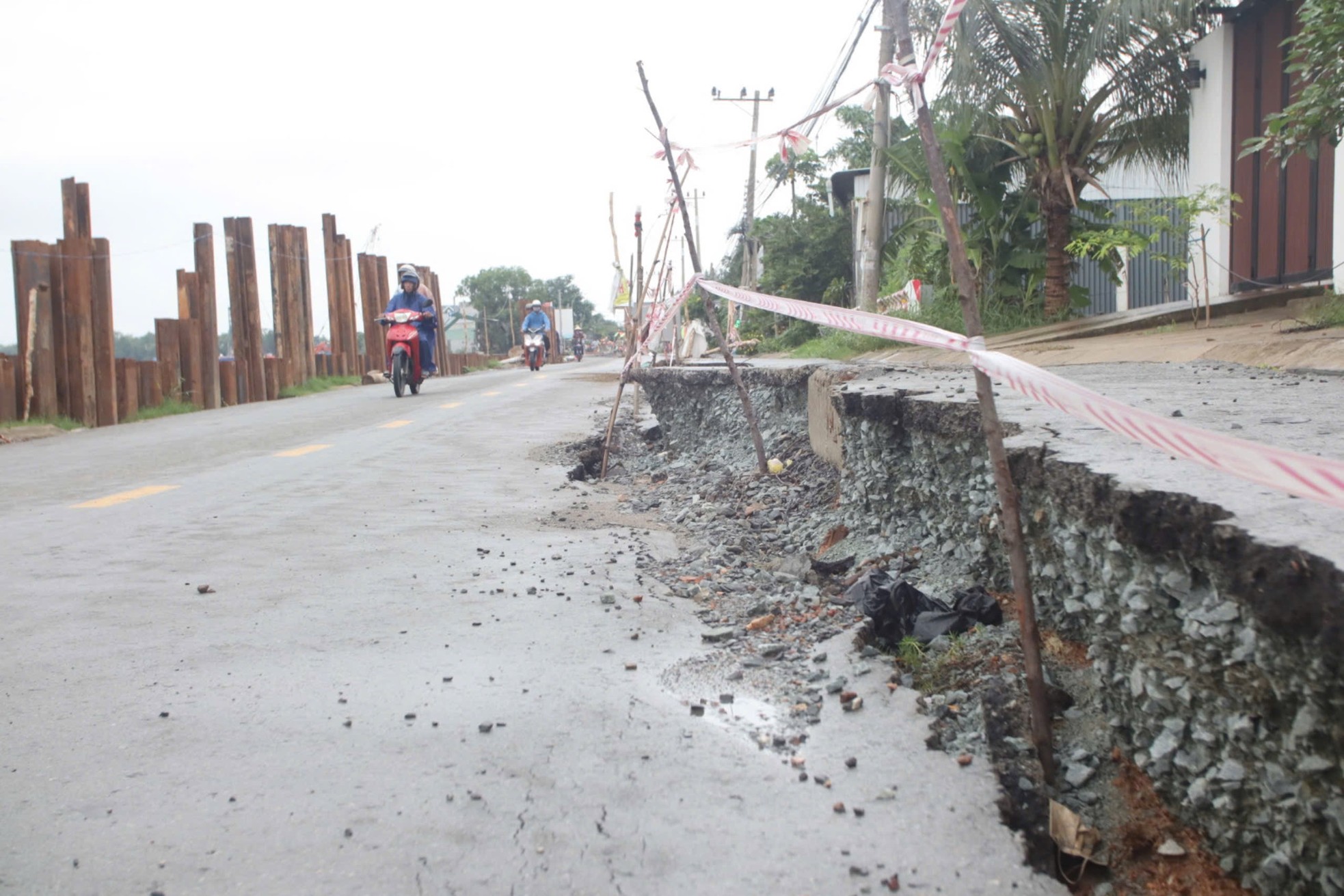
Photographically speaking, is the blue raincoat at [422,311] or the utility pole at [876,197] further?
the blue raincoat at [422,311]

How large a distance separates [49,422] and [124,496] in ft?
22.5

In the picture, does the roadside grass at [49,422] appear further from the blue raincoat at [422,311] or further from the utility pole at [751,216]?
the utility pole at [751,216]

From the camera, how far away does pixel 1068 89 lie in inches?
500

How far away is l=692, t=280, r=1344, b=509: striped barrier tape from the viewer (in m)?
1.68

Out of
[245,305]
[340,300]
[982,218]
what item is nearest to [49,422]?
[245,305]

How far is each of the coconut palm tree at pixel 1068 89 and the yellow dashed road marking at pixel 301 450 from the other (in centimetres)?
789

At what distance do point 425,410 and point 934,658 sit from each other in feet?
33.7

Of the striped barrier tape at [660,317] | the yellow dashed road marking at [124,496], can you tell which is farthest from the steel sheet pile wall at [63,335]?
the striped barrier tape at [660,317]

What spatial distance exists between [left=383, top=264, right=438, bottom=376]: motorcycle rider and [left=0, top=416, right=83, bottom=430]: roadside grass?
515 cm

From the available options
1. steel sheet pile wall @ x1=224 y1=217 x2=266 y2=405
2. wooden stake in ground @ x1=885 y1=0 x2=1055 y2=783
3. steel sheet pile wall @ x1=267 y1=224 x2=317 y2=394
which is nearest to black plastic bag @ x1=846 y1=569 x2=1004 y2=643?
wooden stake in ground @ x1=885 y1=0 x2=1055 y2=783

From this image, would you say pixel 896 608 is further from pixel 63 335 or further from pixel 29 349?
pixel 63 335

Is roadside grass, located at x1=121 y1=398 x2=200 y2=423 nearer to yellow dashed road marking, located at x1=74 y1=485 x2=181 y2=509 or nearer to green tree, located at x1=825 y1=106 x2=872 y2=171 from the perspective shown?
yellow dashed road marking, located at x1=74 y1=485 x2=181 y2=509

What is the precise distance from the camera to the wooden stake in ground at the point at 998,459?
2443 mm

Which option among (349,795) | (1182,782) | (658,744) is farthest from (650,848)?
(1182,782)
